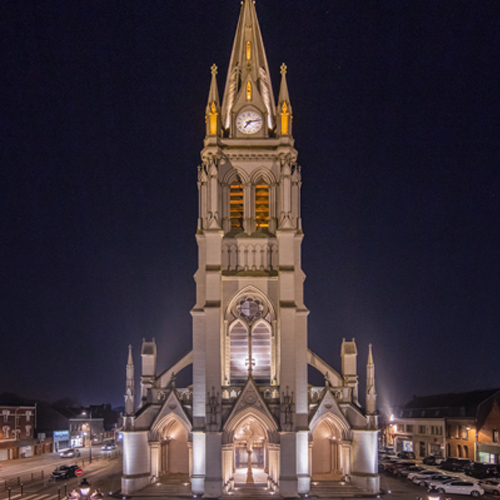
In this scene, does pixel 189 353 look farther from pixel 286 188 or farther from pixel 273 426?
pixel 286 188

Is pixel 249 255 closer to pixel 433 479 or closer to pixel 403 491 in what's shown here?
pixel 403 491

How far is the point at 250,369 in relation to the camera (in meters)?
37.9

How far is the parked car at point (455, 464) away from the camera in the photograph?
1981 inches

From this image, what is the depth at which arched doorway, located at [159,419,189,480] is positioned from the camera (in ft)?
135

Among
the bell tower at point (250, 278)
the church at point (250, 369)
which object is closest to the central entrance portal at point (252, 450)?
the church at point (250, 369)

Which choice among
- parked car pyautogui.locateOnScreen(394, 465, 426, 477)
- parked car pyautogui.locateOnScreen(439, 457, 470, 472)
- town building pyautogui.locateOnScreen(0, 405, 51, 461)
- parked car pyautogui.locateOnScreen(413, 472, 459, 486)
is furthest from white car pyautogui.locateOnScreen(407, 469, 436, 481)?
town building pyautogui.locateOnScreen(0, 405, 51, 461)

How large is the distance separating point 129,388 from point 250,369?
370 inches

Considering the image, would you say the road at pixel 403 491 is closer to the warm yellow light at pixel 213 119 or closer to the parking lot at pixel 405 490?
the parking lot at pixel 405 490

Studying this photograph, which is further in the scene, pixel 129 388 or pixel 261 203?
pixel 261 203

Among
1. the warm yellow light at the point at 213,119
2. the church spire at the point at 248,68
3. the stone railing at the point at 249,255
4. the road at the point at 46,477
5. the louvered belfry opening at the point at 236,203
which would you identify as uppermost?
the church spire at the point at 248,68

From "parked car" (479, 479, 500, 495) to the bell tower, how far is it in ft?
44.3

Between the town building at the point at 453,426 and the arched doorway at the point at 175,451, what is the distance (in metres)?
31.2

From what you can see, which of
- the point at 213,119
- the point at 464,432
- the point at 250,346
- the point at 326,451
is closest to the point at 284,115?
the point at 213,119

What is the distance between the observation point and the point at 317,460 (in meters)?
42.0
